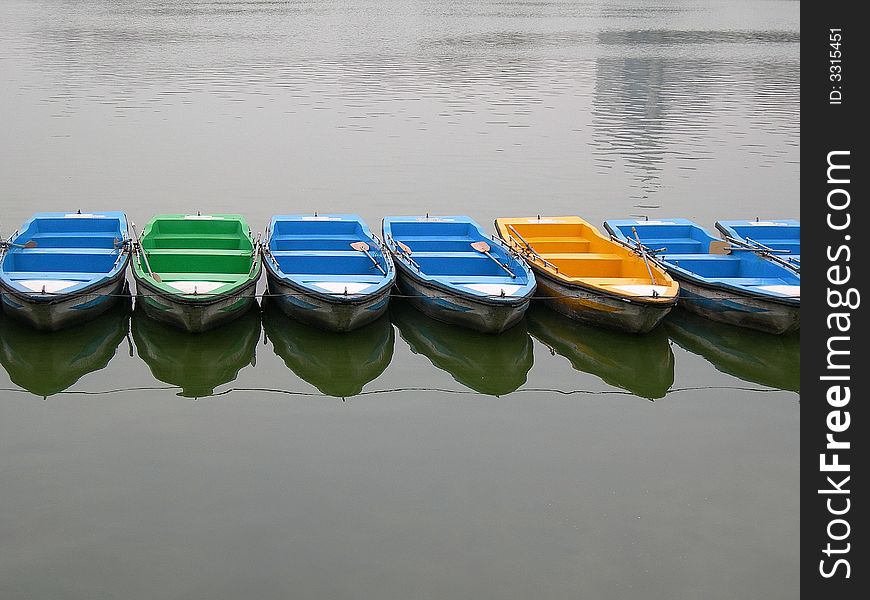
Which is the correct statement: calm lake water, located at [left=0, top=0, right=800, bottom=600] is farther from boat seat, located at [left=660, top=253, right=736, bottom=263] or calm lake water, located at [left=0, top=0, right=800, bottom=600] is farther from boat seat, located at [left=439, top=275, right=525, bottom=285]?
boat seat, located at [left=660, top=253, right=736, bottom=263]

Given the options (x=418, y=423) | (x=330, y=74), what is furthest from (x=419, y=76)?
(x=418, y=423)

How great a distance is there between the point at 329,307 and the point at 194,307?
6.05 ft

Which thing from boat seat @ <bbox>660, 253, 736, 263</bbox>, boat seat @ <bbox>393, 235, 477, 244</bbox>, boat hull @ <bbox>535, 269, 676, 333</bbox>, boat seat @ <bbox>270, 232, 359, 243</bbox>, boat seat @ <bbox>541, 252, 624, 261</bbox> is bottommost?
boat hull @ <bbox>535, 269, 676, 333</bbox>

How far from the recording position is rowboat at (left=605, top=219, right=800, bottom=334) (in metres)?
15.3

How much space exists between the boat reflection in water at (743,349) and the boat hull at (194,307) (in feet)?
21.3

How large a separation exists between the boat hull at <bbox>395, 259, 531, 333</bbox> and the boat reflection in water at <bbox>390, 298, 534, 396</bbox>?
6.8 inches

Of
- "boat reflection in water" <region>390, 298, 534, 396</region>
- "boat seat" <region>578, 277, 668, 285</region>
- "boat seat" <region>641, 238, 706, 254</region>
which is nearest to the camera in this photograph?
"boat reflection in water" <region>390, 298, 534, 396</region>

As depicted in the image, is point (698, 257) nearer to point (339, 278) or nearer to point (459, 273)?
point (459, 273)

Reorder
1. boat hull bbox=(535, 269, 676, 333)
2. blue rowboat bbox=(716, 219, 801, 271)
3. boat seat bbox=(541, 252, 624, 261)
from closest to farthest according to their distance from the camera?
boat hull bbox=(535, 269, 676, 333) < boat seat bbox=(541, 252, 624, 261) < blue rowboat bbox=(716, 219, 801, 271)

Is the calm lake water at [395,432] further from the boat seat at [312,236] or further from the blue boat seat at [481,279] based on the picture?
the boat seat at [312,236]

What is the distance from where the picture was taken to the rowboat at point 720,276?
1527cm

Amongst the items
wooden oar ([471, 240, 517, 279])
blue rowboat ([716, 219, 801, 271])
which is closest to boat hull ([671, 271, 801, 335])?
blue rowboat ([716, 219, 801, 271])

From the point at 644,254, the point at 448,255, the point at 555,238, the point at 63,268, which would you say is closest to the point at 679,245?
the point at 644,254
